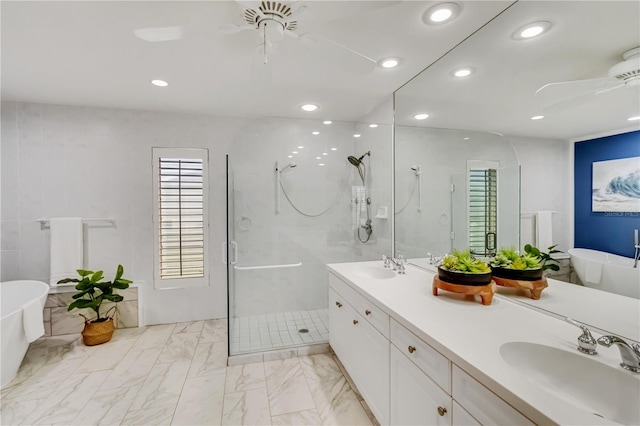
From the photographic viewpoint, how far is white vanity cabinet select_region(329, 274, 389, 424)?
61.4 inches

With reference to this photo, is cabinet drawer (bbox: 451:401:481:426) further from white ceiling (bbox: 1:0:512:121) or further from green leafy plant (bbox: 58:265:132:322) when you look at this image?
green leafy plant (bbox: 58:265:132:322)

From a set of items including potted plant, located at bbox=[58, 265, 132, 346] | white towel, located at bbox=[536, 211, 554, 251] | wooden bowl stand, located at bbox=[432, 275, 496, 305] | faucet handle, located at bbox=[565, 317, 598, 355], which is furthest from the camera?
potted plant, located at bbox=[58, 265, 132, 346]

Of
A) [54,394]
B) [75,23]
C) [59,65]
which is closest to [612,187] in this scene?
[75,23]

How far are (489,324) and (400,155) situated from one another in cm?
174

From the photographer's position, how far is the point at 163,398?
81.2 inches

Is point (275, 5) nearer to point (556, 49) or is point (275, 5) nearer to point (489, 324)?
point (556, 49)

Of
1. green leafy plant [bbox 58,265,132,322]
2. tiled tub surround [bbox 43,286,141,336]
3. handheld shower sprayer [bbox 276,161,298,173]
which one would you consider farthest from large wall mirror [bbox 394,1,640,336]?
tiled tub surround [bbox 43,286,141,336]

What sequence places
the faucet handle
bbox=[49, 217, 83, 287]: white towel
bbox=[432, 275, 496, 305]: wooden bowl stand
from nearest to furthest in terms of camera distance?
the faucet handle
bbox=[432, 275, 496, 305]: wooden bowl stand
bbox=[49, 217, 83, 287]: white towel

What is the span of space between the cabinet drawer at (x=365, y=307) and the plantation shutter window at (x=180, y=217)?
6.12ft

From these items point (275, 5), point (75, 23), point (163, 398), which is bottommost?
point (163, 398)

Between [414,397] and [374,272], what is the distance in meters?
1.18

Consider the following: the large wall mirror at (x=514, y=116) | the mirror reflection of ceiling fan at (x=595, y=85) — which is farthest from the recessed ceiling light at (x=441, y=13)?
the mirror reflection of ceiling fan at (x=595, y=85)

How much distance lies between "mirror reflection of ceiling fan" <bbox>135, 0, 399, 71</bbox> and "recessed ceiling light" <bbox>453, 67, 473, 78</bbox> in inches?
29.6

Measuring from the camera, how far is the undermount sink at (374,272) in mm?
2325
